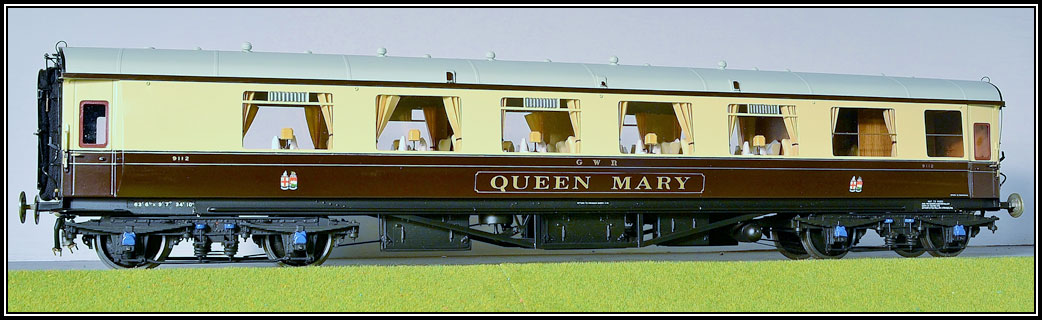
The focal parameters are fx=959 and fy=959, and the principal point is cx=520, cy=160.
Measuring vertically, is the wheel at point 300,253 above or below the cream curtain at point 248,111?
below

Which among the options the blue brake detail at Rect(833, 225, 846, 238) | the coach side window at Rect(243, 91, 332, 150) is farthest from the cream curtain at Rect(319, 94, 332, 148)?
the blue brake detail at Rect(833, 225, 846, 238)

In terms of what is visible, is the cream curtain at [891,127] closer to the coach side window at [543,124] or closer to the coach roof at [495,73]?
the coach roof at [495,73]

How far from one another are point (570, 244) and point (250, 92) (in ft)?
14.9

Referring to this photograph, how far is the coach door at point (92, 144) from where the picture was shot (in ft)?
35.7

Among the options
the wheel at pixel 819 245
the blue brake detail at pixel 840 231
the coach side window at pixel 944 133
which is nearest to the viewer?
the blue brake detail at pixel 840 231

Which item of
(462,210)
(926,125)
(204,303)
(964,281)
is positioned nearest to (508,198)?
(462,210)

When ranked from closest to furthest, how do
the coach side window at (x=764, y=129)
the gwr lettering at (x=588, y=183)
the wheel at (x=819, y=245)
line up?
1. the gwr lettering at (x=588, y=183)
2. the coach side window at (x=764, y=129)
3. the wheel at (x=819, y=245)

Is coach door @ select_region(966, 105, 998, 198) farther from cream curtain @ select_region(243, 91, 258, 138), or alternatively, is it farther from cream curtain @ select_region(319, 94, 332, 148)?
cream curtain @ select_region(243, 91, 258, 138)

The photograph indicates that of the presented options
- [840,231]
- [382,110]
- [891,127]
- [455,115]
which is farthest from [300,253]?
[891,127]

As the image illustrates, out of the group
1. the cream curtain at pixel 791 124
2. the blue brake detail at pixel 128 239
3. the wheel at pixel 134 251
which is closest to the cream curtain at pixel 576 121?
the cream curtain at pixel 791 124

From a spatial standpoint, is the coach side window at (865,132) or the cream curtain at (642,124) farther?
the cream curtain at (642,124)

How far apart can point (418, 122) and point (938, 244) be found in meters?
7.92

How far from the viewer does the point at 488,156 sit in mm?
12023

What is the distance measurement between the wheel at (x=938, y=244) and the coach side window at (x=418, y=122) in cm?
718
